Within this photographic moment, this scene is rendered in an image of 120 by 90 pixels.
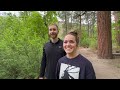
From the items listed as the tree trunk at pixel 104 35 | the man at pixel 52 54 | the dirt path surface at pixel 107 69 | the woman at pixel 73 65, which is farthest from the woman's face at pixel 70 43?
the tree trunk at pixel 104 35

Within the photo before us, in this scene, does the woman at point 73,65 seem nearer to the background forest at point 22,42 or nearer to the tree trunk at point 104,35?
the background forest at point 22,42

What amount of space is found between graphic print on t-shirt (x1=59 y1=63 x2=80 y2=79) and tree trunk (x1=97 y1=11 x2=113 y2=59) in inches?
251

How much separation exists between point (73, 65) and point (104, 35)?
6458 mm

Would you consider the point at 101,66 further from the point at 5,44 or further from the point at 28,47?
the point at 5,44

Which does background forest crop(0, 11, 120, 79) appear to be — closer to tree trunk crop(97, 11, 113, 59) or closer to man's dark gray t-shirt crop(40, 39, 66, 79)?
man's dark gray t-shirt crop(40, 39, 66, 79)

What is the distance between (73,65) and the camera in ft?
4.01

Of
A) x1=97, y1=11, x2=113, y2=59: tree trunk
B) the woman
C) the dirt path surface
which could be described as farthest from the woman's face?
x1=97, y1=11, x2=113, y2=59: tree trunk

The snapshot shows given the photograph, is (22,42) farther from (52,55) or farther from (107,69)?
(52,55)

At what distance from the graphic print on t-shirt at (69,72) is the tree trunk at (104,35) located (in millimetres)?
6384

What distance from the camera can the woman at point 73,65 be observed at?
1.16 metres

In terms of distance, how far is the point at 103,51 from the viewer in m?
7.67

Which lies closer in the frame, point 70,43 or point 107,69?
point 70,43

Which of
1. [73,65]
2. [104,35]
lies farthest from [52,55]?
[104,35]
